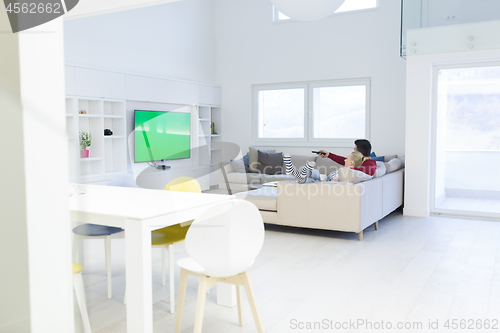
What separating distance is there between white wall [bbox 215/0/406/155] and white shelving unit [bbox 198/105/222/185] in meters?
0.17

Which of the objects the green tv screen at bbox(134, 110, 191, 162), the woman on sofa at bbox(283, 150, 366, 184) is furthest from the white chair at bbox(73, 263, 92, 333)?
the green tv screen at bbox(134, 110, 191, 162)

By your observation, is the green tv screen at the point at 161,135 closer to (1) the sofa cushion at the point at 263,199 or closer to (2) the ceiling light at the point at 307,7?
(1) the sofa cushion at the point at 263,199

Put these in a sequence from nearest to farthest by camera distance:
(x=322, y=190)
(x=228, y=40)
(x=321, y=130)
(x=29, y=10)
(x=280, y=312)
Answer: (x=29, y=10), (x=280, y=312), (x=322, y=190), (x=321, y=130), (x=228, y=40)

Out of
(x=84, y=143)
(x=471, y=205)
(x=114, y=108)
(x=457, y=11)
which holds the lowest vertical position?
(x=471, y=205)

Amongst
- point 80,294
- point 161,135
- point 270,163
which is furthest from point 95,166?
point 80,294

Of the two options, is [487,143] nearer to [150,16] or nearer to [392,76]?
[392,76]

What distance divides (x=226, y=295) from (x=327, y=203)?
6.63ft

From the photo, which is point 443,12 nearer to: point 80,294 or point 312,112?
point 312,112

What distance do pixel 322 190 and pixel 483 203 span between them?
A: 2.49 m

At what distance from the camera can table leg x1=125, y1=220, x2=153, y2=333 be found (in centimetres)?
205

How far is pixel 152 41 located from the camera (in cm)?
724

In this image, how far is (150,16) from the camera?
7.17m

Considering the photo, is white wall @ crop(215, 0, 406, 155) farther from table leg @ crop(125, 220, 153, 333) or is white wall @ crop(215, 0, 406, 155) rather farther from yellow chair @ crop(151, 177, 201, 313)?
table leg @ crop(125, 220, 153, 333)

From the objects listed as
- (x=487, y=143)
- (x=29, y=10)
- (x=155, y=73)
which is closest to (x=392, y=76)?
(x=487, y=143)
